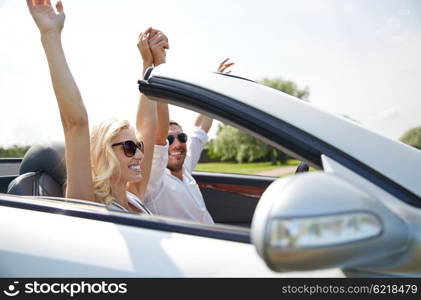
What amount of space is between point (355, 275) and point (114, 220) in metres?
0.70

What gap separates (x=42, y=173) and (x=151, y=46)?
0.87 meters

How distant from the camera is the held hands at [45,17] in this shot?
195 cm

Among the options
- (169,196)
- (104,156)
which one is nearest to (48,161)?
(104,156)

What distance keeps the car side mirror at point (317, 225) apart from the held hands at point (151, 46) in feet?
4.40

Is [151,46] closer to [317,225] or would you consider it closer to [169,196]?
[169,196]

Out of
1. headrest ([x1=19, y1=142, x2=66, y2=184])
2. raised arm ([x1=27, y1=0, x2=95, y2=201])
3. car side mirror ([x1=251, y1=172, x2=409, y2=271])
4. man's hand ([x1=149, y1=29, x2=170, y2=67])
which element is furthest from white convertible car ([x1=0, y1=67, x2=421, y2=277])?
headrest ([x1=19, y1=142, x2=66, y2=184])

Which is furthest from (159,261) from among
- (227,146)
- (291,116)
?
(227,146)

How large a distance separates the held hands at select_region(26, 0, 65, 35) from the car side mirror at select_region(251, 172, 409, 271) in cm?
130

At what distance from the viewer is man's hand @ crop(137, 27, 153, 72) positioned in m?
2.21

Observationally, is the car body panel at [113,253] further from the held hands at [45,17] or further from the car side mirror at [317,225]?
the held hands at [45,17]

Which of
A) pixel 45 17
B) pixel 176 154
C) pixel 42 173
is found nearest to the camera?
pixel 45 17

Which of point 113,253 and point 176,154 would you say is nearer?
point 113,253

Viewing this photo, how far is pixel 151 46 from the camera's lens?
2.22m

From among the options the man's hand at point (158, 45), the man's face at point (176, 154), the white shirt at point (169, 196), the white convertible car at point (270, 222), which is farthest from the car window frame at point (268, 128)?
the man's face at point (176, 154)
